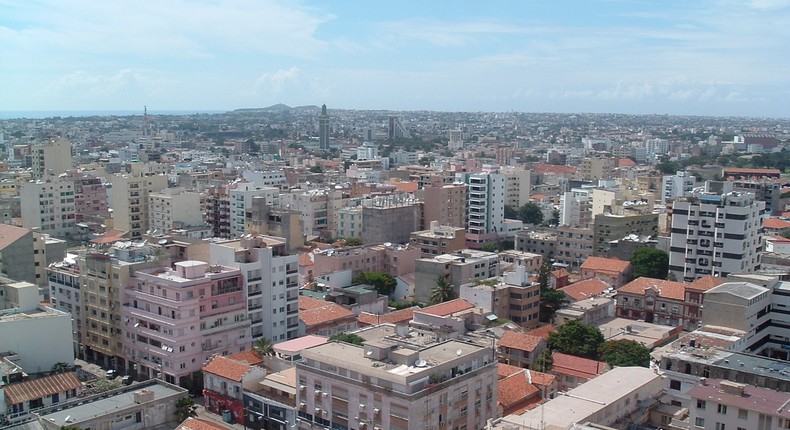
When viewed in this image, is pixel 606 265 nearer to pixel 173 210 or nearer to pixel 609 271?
pixel 609 271

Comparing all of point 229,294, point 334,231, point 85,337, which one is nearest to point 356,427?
point 229,294

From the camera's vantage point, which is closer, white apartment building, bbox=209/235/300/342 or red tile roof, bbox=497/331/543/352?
red tile roof, bbox=497/331/543/352

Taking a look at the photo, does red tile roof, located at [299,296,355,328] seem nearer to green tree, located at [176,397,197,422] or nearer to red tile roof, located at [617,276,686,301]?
green tree, located at [176,397,197,422]

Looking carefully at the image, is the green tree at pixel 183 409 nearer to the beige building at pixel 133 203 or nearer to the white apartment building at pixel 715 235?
the white apartment building at pixel 715 235

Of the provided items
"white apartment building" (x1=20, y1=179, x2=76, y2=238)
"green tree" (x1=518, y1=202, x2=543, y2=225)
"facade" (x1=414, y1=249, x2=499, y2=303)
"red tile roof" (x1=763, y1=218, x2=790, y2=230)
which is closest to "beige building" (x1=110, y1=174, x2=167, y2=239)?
"white apartment building" (x1=20, y1=179, x2=76, y2=238)

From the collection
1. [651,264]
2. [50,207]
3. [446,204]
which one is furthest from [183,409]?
[50,207]

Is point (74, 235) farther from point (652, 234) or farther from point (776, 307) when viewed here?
point (776, 307)

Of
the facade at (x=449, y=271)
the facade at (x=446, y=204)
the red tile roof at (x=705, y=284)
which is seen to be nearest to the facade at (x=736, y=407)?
the red tile roof at (x=705, y=284)
